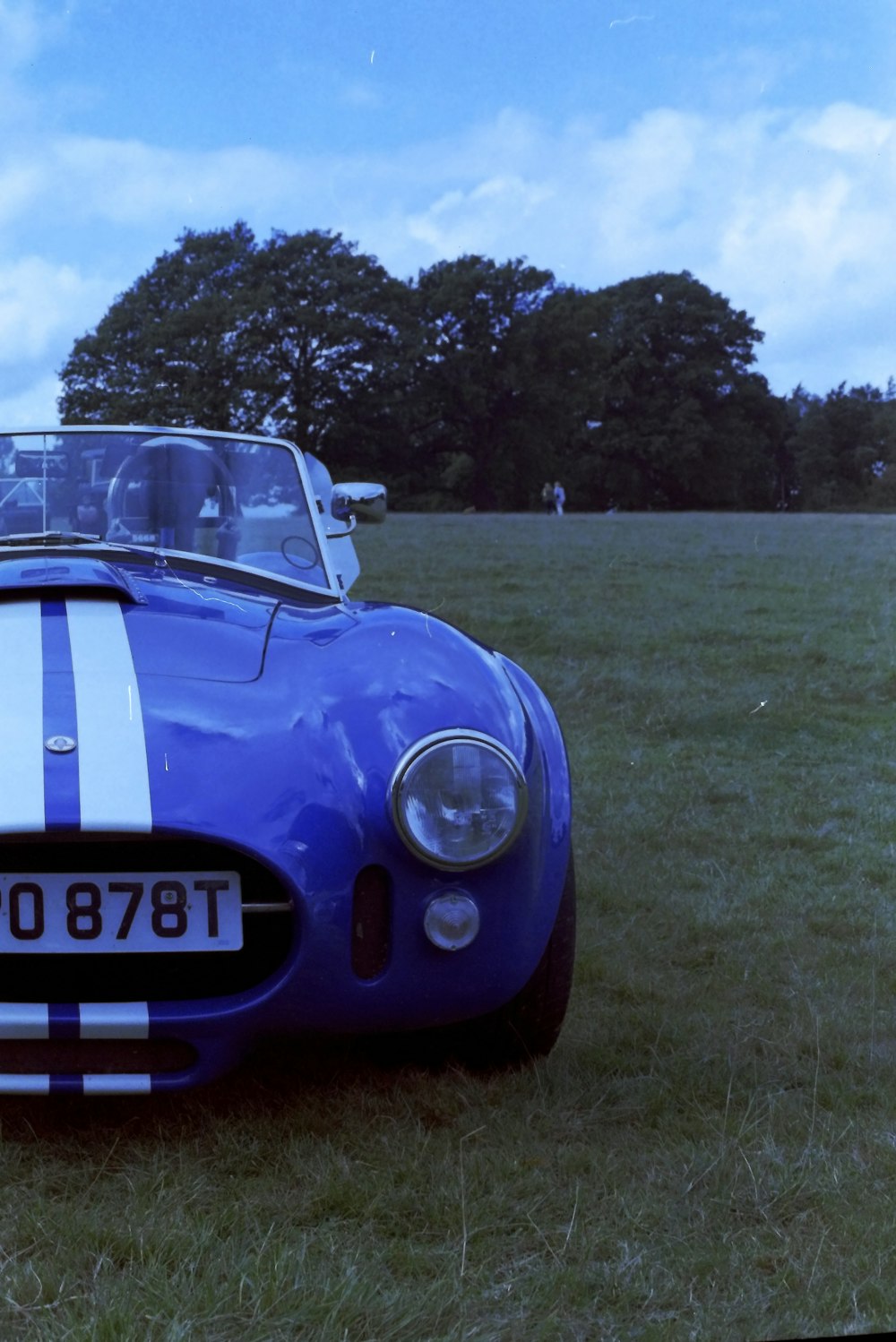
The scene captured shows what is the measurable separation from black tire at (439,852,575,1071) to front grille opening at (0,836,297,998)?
44cm

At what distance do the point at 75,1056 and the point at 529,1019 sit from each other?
74 centimetres

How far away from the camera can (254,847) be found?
1.80 metres

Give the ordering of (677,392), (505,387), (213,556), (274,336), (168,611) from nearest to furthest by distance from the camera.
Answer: (168,611) → (213,556) → (505,387) → (677,392) → (274,336)

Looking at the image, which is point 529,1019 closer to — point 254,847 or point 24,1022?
point 254,847

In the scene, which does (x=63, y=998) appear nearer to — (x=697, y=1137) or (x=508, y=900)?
(x=508, y=900)

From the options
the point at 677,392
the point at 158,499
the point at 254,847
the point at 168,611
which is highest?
the point at 677,392

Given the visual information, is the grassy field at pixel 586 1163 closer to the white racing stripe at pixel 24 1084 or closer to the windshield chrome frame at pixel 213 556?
the white racing stripe at pixel 24 1084

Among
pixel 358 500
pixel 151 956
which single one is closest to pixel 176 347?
pixel 358 500

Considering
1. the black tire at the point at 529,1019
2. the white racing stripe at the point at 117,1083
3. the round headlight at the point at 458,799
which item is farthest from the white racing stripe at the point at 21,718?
the black tire at the point at 529,1019

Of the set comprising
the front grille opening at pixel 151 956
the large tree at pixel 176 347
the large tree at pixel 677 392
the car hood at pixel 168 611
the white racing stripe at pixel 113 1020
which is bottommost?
the white racing stripe at pixel 113 1020

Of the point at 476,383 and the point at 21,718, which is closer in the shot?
the point at 21,718

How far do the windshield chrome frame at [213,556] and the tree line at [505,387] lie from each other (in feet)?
9.91

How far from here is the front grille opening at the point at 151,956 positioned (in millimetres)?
1803

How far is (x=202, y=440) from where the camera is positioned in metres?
3.26
